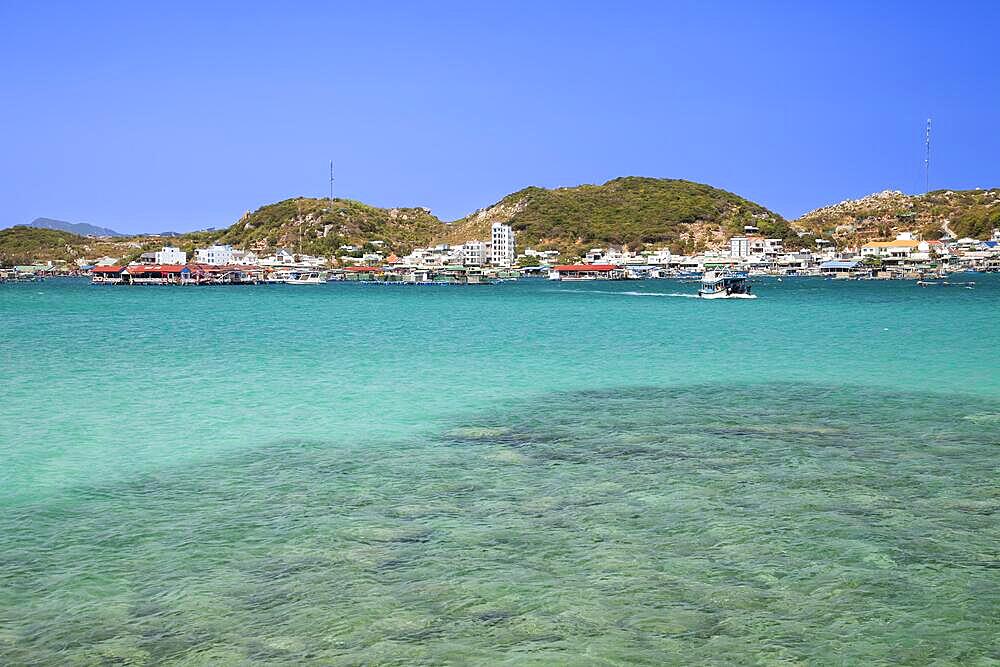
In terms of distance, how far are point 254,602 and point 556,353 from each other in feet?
71.3

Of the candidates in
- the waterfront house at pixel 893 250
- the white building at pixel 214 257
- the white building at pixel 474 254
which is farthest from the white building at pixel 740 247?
the white building at pixel 214 257

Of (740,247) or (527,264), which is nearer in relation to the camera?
(740,247)

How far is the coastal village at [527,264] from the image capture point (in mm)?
144875

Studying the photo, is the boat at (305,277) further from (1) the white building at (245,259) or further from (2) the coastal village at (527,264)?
(1) the white building at (245,259)

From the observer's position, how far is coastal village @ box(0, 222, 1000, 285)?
144875 millimetres

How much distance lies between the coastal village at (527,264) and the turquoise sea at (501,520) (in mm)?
123990

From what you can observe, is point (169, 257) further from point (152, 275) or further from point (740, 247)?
point (740, 247)

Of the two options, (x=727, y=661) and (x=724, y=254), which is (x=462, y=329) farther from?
(x=724, y=254)

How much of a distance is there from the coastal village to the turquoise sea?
123990 millimetres

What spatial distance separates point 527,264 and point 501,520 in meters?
174

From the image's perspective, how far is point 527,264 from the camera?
181750 millimetres

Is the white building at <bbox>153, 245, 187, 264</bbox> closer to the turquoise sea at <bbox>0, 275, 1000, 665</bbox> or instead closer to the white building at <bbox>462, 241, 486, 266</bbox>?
the white building at <bbox>462, 241, 486, 266</bbox>

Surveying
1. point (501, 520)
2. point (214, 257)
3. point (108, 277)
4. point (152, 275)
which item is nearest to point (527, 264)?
point (214, 257)

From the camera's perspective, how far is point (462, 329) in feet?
131
